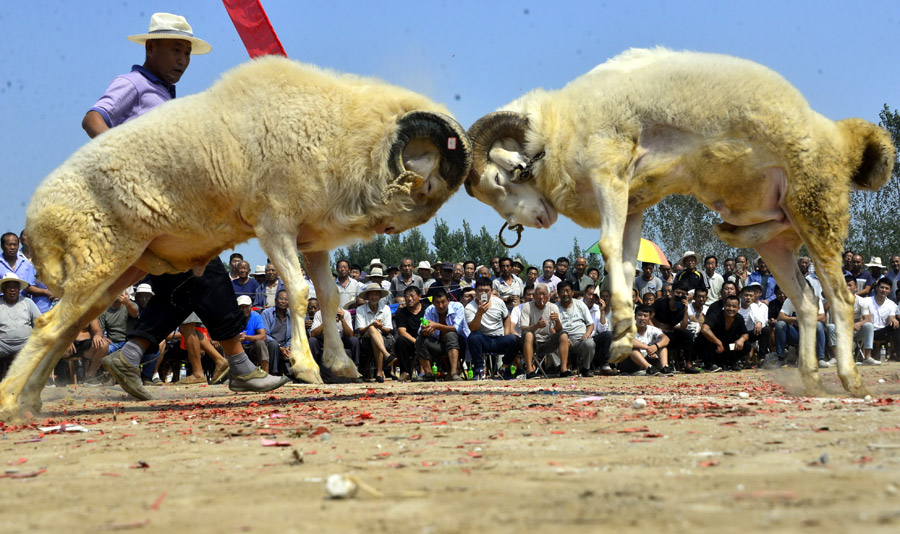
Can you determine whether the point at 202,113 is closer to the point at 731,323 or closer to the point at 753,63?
the point at 753,63

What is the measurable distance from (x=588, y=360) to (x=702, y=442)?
35.8 feet

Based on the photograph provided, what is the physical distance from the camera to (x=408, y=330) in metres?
15.7

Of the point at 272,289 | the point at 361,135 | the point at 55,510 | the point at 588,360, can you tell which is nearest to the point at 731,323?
the point at 588,360

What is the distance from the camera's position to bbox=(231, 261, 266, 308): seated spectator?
16300 millimetres

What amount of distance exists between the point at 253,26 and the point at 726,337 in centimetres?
1004

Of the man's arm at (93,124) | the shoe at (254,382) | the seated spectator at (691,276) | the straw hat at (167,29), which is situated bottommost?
the shoe at (254,382)

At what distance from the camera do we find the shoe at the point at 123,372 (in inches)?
335

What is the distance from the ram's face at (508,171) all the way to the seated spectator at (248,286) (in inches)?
335

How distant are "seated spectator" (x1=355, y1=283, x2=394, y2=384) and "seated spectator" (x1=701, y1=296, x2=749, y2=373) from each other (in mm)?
5865

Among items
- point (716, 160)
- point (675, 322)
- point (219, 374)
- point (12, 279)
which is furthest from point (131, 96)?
point (675, 322)

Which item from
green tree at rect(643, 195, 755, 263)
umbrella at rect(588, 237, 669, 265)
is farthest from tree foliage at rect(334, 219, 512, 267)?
umbrella at rect(588, 237, 669, 265)

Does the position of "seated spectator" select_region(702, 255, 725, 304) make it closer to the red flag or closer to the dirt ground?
the red flag

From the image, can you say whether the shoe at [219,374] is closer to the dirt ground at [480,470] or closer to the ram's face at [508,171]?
the ram's face at [508,171]

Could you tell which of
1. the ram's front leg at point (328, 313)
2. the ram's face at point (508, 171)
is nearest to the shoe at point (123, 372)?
the ram's front leg at point (328, 313)
